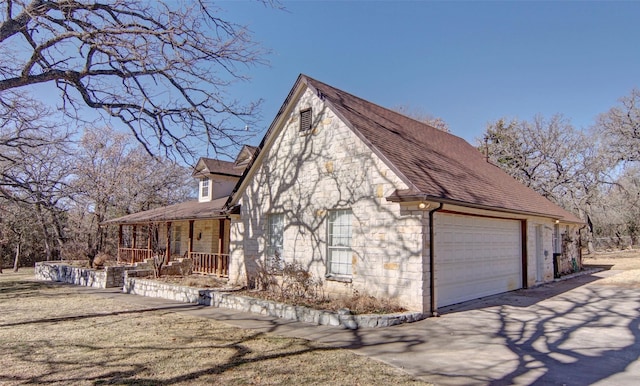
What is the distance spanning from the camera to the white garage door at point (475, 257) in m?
10.4

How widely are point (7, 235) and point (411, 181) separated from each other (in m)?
32.3

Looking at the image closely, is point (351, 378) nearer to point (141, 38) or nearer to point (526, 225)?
point (141, 38)

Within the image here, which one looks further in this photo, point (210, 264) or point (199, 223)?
point (199, 223)

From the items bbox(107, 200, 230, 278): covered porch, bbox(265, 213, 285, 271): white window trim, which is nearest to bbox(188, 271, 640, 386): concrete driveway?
bbox(265, 213, 285, 271): white window trim

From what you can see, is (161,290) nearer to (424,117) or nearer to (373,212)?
(373,212)

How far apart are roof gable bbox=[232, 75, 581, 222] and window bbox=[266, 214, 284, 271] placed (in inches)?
79.8

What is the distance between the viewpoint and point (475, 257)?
11711mm

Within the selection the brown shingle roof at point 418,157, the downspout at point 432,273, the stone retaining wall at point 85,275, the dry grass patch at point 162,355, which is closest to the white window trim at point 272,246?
the dry grass patch at point 162,355

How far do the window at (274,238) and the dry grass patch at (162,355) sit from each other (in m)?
3.73

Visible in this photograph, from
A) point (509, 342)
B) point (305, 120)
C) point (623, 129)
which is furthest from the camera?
point (623, 129)

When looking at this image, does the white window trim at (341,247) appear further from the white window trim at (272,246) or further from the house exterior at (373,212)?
the white window trim at (272,246)

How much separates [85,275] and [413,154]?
52.0 ft

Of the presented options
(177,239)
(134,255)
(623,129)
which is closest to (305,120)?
(177,239)

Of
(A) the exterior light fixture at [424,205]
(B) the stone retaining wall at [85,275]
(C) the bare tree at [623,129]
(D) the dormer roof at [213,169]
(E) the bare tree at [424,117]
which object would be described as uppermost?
(E) the bare tree at [424,117]
